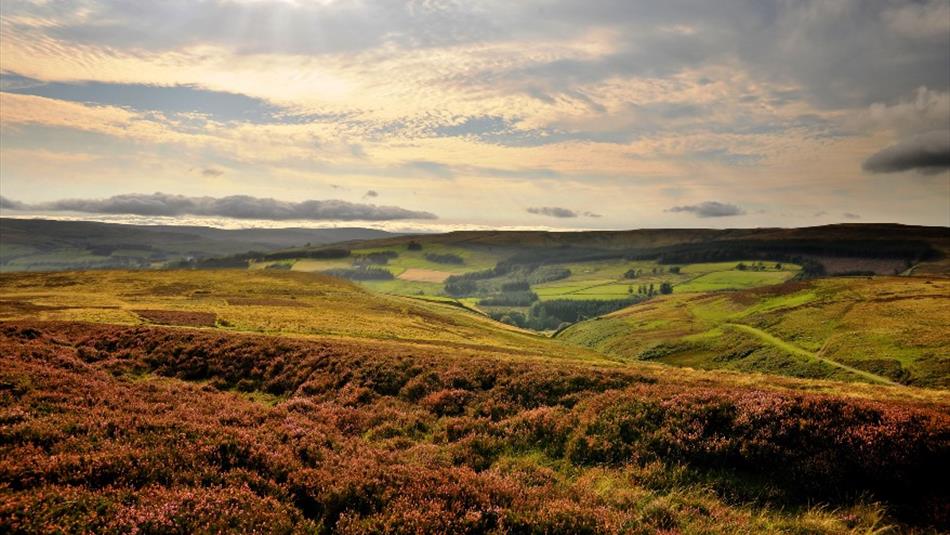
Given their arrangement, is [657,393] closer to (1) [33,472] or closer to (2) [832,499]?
(2) [832,499]

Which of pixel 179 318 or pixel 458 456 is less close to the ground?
pixel 458 456

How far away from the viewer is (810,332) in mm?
85438

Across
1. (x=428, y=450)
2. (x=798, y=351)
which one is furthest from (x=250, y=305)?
(x=798, y=351)

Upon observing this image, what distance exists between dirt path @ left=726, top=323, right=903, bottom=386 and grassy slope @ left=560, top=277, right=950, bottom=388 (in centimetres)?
17

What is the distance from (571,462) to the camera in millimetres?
12539

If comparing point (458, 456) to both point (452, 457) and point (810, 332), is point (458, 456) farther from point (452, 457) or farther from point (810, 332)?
point (810, 332)

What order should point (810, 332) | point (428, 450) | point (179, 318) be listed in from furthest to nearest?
point (810, 332) < point (179, 318) < point (428, 450)

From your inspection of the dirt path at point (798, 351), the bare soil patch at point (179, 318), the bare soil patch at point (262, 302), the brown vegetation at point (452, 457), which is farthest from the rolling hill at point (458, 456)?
the dirt path at point (798, 351)

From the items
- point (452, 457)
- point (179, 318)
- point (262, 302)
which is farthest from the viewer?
point (262, 302)

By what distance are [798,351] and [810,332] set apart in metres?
11.3

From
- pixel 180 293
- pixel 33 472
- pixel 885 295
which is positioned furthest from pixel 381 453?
pixel 885 295

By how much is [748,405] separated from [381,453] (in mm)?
10889

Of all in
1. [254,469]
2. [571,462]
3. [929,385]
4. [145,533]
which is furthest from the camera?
[929,385]

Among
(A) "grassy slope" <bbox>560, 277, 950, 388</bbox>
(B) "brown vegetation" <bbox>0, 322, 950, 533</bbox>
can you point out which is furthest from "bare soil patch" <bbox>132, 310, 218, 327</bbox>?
(A) "grassy slope" <bbox>560, 277, 950, 388</bbox>
